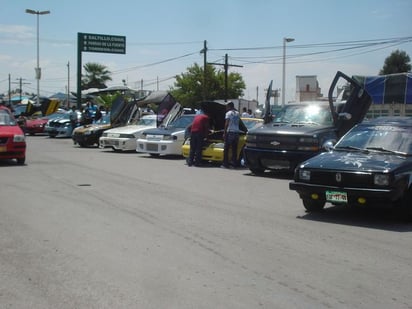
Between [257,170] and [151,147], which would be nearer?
[257,170]

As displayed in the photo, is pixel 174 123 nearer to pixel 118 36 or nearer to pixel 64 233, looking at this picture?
pixel 64 233

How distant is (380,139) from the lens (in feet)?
27.6

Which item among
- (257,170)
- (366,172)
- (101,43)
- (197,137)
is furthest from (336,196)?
(101,43)

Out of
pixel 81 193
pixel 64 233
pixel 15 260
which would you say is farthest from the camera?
pixel 81 193

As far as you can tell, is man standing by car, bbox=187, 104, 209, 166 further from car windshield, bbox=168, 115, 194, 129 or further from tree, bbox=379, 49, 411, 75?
tree, bbox=379, 49, 411, 75

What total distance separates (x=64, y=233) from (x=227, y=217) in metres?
2.42

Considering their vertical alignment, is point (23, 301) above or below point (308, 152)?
below

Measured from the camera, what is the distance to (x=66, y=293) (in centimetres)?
445

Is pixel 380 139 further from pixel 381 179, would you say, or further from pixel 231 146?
pixel 231 146

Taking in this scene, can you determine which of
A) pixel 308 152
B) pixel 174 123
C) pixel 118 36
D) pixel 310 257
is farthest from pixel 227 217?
pixel 118 36

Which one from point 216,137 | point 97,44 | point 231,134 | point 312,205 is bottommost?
point 312,205

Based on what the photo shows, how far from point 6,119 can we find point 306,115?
833 centimetres

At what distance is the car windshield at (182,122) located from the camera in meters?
17.8

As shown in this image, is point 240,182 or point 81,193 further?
point 240,182
